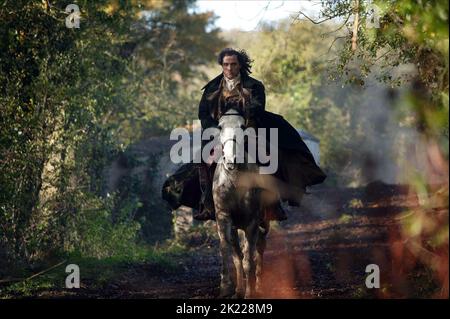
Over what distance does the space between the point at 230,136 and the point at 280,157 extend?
2.16 meters

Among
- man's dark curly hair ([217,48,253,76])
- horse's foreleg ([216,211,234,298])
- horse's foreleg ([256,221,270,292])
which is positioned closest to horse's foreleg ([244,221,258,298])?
horse's foreleg ([216,211,234,298])

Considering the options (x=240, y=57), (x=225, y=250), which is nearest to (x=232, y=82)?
(x=240, y=57)

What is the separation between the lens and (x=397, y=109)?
424 inches

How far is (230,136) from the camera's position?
1122 cm

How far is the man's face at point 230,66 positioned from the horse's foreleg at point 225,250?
2.26 meters

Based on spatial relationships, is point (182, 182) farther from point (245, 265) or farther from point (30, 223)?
point (30, 223)

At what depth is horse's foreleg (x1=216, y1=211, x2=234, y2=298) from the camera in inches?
475

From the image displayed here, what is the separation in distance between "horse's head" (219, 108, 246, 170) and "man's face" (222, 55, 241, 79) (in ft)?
4.28

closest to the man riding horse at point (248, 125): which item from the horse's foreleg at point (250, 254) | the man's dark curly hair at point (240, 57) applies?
the man's dark curly hair at point (240, 57)

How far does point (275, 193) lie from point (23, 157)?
215 inches

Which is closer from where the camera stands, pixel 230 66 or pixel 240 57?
pixel 230 66

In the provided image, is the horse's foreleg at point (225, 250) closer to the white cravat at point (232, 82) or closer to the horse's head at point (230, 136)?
the horse's head at point (230, 136)

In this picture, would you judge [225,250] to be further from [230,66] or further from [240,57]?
[240,57]

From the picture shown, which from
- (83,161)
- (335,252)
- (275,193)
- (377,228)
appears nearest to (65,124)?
(83,161)
